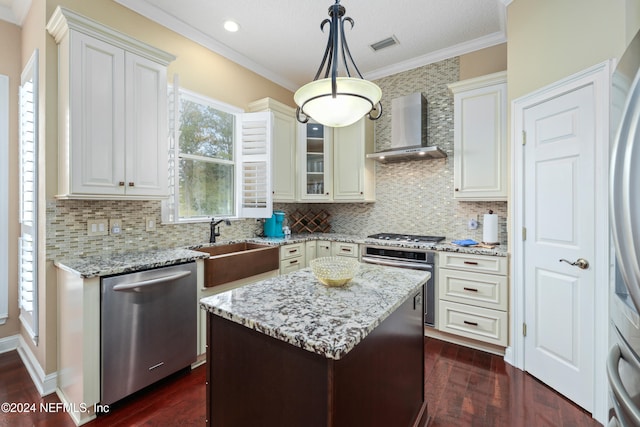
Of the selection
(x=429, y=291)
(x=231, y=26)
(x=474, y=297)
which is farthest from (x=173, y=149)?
(x=474, y=297)

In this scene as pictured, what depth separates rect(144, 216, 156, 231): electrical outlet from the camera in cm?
254

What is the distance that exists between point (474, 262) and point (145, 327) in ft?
8.88

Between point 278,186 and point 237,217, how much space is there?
0.61 meters

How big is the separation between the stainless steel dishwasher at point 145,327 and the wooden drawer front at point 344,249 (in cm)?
171

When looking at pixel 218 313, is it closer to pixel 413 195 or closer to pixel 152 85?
pixel 152 85

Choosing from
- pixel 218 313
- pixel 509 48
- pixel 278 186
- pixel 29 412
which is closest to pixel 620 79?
pixel 218 313

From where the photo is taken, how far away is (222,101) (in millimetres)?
3215

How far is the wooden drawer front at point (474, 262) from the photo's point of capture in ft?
8.36

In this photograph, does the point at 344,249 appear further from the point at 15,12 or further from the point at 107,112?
the point at 15,12

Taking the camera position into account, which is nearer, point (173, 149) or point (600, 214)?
point (600, 214)

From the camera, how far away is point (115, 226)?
7.60 ft

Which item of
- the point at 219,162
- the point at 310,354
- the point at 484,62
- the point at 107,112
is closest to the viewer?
the point at 310,354

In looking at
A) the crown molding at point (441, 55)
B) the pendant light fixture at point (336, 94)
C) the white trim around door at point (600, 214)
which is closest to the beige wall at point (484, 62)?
the crown molding at point (441, 55)

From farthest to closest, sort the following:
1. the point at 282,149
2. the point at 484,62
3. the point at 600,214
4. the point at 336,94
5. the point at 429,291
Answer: the point at 282,149
the point at 484,62
the point at 429,291
the point at 600,214
the point at 336,94
